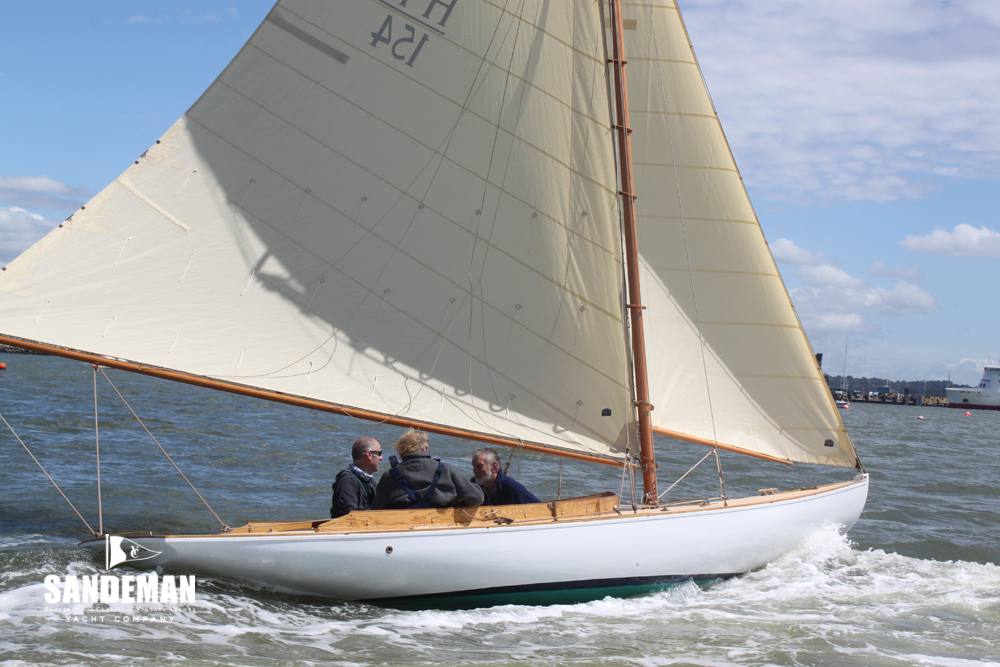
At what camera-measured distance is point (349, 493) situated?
6469 millimetres

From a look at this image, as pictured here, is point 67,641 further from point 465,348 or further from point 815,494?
point 815,494

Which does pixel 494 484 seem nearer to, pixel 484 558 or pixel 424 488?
pixel 424 488

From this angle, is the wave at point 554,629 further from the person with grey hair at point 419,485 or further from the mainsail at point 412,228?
the mainsail at point 412,228

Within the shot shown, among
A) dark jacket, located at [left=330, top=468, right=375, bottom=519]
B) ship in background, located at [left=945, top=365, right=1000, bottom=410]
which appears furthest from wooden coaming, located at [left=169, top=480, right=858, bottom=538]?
ship in background, located at [left=945, top=365, right=1000, bottom=410]

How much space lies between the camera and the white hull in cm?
581

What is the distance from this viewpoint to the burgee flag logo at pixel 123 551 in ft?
18.9

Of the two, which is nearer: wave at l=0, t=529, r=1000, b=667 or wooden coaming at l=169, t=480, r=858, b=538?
wave at l=0, t=529, r=1000, b=667

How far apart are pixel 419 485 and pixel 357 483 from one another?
56cm

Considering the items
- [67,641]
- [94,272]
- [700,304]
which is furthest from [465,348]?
[67,641]

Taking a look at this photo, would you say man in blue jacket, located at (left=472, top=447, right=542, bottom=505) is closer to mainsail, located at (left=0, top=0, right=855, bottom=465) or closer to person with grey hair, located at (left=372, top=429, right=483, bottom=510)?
mainsail, located at (left=0, top=0, right=855, bottom=465)

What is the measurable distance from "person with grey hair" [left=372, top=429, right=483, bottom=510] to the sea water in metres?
0.63

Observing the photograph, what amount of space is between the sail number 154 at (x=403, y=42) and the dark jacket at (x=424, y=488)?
12.5 feet

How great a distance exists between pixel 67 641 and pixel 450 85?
5417 millimetres

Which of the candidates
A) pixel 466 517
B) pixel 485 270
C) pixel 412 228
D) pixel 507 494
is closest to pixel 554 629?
pixel 466 517
